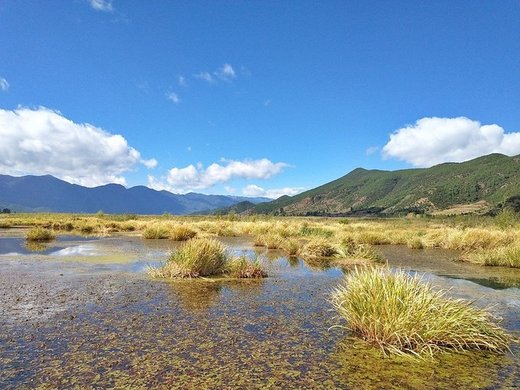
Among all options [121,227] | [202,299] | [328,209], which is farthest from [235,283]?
[328,209]

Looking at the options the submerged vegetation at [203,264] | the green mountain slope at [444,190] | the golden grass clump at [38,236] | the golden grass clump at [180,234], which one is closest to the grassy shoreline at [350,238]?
the golden grass clump at [180,234]

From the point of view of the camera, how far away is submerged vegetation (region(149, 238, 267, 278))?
1162 cm

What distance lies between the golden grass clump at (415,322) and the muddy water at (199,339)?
0.86ft

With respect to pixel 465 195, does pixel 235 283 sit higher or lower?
lower

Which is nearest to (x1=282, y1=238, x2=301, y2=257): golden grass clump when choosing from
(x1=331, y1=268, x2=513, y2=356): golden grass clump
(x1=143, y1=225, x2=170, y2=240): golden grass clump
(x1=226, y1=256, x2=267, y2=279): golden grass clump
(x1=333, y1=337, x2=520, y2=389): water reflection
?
(x1=226, y1=256, x2=267, y2=279): golden grass clump

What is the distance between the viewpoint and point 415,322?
600 centimetres

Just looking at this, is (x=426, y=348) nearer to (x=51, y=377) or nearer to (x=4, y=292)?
(x=51, y=377)

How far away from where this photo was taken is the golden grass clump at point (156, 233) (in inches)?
1030

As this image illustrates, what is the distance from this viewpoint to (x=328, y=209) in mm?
176000

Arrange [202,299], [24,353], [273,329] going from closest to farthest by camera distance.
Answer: [24,353] < [273,329] < [202,299]

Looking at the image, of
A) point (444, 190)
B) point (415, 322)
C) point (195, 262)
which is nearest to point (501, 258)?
point (195, 262)

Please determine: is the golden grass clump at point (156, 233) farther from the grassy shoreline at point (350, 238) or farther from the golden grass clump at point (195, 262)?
the golden grass clump at point (195, 262)

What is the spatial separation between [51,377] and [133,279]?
6509 mm

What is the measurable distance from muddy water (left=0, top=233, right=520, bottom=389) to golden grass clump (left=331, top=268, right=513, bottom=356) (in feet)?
0.86
